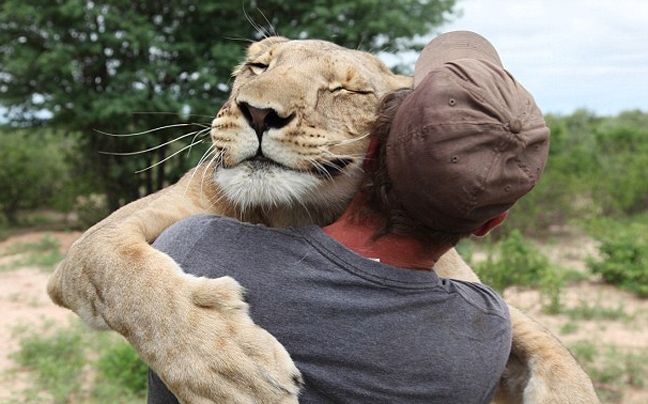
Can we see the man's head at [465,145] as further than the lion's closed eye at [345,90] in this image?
No

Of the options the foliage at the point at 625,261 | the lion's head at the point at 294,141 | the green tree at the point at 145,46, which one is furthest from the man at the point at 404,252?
the green tree at the point at 145,46

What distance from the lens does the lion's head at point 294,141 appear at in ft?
6.28

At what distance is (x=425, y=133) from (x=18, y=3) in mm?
12371

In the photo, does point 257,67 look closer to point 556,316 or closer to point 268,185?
point 268,185

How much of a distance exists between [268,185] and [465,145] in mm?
610

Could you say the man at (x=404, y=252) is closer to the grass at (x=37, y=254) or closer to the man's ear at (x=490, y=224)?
the man's ear at (x=490, y=224)

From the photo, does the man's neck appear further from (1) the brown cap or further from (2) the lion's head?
(2) the lion's head

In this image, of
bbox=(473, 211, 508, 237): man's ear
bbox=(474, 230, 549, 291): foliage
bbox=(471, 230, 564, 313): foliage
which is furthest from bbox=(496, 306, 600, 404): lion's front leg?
bbox=(474, 230, 549, 291): foliage

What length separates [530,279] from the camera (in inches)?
349

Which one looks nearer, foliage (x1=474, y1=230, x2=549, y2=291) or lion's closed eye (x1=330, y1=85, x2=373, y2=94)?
lion's closed eye (x1=330, y1=85, x2=373, y2=94)

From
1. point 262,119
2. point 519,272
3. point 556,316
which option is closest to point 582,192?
point 519,272

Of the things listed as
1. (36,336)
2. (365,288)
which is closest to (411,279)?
(365,288)

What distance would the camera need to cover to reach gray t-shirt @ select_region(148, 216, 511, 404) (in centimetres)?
164

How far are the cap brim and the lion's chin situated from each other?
0.40 m
